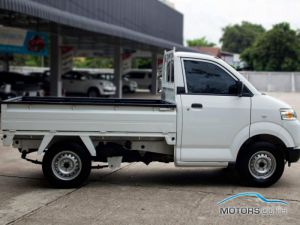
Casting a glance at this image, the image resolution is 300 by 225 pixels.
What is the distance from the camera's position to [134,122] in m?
7.71

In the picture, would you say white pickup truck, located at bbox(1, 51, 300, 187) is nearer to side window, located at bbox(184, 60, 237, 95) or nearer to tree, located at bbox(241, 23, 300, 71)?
side window, located at bbox(184, 60, 237, 95)

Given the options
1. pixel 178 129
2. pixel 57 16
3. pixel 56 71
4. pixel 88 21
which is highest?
pixel 88 21

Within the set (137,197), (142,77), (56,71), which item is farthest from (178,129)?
(142,77)

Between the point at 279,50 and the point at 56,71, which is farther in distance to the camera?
the point at 279,50

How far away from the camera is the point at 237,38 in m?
104

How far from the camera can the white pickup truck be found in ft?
25.2

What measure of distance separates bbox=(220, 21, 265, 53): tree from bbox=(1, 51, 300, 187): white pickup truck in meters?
96.1

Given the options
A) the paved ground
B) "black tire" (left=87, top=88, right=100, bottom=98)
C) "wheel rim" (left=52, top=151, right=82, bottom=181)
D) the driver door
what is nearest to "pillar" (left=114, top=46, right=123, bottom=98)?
"black tire" (left=87, top=88, right=100, bottom=98)

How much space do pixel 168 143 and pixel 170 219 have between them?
5.61 feet

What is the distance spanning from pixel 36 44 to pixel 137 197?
49.6 feet

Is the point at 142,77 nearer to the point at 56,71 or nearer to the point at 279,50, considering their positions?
the point at 56,71

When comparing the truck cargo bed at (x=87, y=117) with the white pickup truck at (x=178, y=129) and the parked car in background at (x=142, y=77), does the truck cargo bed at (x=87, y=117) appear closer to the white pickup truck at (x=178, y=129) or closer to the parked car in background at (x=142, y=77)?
the white pickup truck at (x=178, y=129)

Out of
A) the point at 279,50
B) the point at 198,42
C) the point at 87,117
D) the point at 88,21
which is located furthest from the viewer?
the point at 198,42

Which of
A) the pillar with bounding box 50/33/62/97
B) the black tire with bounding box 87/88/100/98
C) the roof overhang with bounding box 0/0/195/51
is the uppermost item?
the roof overhang with bounding box 0/0/195/51
